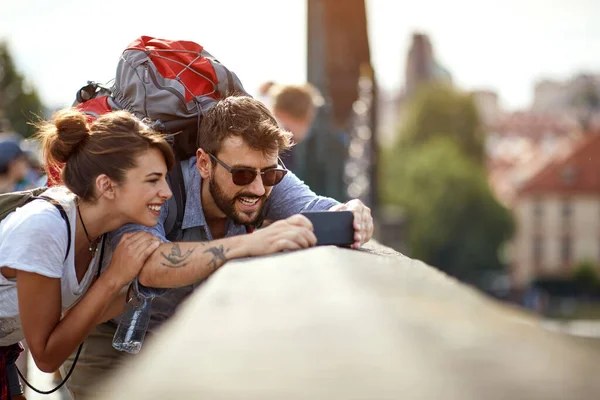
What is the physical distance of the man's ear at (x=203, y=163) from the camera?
127 inches

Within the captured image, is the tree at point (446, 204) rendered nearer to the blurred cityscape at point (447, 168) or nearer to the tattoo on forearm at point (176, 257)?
the blurred cityscape at point (447, 168)

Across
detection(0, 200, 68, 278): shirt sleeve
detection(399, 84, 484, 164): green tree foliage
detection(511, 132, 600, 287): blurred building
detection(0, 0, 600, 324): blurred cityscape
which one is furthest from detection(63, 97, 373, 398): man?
detection(511, 132, 600, 287): blurred building

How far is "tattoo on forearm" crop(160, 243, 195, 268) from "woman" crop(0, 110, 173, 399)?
0.22 ft

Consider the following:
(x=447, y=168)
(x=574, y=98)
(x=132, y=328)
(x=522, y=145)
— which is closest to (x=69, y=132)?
(x=132, y=328)

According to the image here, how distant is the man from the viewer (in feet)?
9.28

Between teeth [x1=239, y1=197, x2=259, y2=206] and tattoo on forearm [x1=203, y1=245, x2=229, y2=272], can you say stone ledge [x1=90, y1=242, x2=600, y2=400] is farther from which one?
teeth [x1=239, y1=197, x2=259, y2=206]

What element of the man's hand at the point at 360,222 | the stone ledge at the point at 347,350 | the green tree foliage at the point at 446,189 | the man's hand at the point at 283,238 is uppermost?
the stone ledge at the point at 347,350

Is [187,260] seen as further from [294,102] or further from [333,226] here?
[294,102]

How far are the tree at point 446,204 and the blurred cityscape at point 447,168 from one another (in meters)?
0.06

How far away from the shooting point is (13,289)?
274 centimetres

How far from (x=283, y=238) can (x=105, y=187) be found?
60 cm

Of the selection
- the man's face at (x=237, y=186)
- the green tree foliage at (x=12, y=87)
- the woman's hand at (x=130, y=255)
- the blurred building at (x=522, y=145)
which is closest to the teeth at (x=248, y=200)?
the man's face at (x=237, y=186)

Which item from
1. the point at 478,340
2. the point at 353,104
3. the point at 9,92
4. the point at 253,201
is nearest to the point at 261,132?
the point at 253,201

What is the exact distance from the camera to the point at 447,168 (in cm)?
5016
